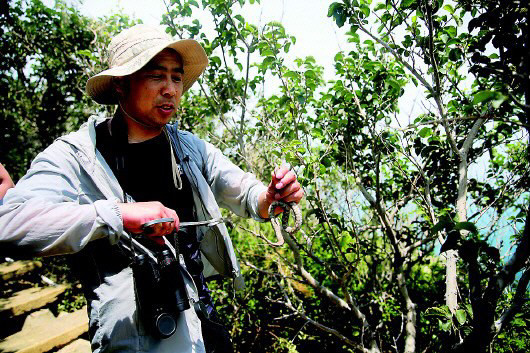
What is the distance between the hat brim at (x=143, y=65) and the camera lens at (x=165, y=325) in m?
1.19

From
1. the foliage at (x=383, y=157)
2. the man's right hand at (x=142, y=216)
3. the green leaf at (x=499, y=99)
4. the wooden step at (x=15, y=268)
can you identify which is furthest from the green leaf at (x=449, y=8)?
the wooden step at (x=15, y=268)

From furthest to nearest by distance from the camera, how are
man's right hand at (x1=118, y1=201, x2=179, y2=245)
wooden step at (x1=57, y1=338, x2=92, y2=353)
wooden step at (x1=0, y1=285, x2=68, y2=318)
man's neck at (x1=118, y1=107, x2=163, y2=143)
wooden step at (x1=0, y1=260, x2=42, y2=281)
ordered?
wooden step at (x1=0, y1=260, x2=42, y2=281), wooden step at (x1=0, y1=285, x2=68, y2=318), wooden step at (x1=57, y1=338, x2=92, y2=353), man's neck at (x1=118, y1=107, x2=163, y2=143), man's right hand at (x1=118, y1=201, x2=179, y2=245)

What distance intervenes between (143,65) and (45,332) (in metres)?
4.35

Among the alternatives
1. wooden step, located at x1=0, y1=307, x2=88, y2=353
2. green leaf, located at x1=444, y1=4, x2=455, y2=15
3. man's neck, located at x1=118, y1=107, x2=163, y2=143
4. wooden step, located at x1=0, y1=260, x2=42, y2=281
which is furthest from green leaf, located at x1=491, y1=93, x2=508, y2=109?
wooden step, located at x1=0, y1=260, x2=42, y2=281

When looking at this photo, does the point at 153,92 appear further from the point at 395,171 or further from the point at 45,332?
the point at 45,332

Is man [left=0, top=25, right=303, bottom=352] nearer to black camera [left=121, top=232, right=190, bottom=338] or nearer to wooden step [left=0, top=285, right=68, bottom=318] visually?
black camera [left=121, top=232, right=190, bottom=338]

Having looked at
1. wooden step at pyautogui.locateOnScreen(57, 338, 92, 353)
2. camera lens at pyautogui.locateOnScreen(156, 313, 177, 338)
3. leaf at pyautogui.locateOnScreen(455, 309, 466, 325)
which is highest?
leaf at pyautogui.locateOnScreen(455, 309, 466, 325)

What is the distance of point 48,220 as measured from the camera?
1.16m

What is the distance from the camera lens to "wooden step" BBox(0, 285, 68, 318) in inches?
170

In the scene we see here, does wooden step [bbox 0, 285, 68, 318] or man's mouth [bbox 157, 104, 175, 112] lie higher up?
man's mouth [bbox 157, 104, 175, 112]

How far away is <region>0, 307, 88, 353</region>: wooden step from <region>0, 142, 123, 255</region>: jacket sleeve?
3.43m

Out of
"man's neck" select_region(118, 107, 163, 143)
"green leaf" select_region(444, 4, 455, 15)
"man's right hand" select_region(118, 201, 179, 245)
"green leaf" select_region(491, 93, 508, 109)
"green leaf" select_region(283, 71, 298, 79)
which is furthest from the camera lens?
"green leaf" select_region(283, 71, 298, 79)

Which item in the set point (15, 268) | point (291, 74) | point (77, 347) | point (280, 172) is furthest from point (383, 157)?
point (15, 268)

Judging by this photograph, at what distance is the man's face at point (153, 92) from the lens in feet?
5.69
